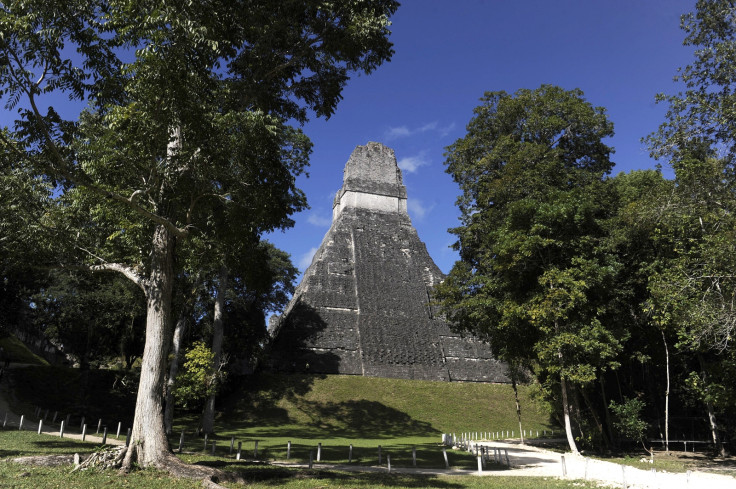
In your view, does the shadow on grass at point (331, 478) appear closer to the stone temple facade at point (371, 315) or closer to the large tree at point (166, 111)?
the large tree at point (166, 111)

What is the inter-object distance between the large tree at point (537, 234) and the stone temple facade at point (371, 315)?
8364 millimetres

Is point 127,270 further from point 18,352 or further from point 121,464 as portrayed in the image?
point 18,352

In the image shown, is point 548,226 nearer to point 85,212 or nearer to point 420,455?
point 420,455

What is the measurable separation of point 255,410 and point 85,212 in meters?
15.0

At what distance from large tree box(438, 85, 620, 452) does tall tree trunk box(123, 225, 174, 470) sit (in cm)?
869

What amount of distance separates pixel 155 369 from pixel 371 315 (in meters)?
22.5

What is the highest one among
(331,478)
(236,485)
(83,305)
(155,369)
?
(83,305)

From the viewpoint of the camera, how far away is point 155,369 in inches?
304

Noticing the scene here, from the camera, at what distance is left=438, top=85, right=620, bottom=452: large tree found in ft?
39.4

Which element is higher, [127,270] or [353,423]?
[127,270]

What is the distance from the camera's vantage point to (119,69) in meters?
7.66

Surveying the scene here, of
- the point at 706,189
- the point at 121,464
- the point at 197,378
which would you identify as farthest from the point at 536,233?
the point at 197,378

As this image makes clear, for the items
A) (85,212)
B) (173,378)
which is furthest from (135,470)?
(173,378)

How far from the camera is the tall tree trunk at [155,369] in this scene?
7.23 m
